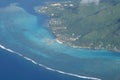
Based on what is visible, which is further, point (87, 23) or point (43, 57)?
point (87, 23)

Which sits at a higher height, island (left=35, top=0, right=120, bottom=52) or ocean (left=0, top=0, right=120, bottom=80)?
island (left=35, top=0, right=120, bottom=52)

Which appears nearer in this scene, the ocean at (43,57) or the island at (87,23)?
the ocean at (43,57)

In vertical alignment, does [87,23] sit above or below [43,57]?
above

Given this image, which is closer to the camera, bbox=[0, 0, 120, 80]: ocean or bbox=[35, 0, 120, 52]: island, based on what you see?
bbox=[0, 0, 120, 80]: ocean

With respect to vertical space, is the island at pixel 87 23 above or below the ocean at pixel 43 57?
above

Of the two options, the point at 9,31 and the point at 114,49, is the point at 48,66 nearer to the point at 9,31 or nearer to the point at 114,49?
the point at 114,49
